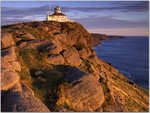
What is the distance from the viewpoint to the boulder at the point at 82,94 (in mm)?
27906

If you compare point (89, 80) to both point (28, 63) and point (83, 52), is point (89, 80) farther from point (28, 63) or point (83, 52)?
point (83, 52)

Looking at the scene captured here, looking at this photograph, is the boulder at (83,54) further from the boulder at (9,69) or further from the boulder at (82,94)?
the boulder at (82,94)

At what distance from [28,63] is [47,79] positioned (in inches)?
160

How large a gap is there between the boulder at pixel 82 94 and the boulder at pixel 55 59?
Result: 6.27m

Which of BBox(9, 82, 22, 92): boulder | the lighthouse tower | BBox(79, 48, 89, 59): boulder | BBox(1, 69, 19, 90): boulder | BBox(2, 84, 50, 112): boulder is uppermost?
the lighthouse tower

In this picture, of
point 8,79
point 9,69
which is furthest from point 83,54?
point 8,79

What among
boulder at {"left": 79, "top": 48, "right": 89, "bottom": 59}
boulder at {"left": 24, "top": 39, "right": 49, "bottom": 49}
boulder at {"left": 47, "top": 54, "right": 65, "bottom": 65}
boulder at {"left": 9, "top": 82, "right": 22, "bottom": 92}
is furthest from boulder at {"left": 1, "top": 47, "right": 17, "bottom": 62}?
boulder at {"left": 79, "top": 48, "right": 89, "bottom": 59}

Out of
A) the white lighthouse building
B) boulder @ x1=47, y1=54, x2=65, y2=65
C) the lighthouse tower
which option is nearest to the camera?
boulder @ x1=47, y1=54, x2=65, y2=65

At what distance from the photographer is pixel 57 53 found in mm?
38938

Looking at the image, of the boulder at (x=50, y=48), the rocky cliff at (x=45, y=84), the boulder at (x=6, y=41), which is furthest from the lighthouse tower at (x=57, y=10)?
the boulder at (x=6, y=41)

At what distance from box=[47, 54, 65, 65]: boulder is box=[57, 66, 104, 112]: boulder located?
6270 millimetres

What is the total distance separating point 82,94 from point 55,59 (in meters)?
9.22

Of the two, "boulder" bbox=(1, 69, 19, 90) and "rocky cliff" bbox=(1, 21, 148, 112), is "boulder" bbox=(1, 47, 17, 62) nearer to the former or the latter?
"rocky cliff" bbox=(1, 21, 148, 112)

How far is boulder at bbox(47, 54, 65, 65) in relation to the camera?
36531 mm
